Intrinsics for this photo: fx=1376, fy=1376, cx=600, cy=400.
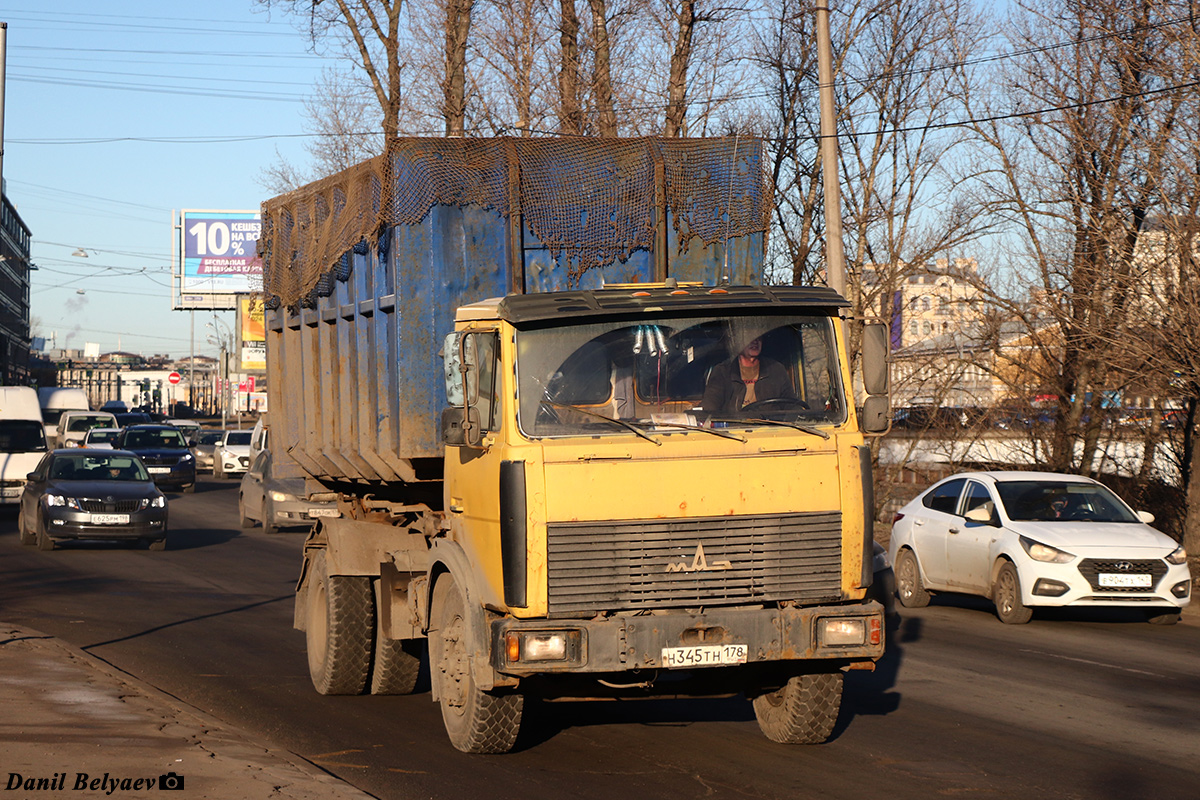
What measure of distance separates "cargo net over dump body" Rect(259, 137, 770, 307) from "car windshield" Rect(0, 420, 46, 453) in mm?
22480

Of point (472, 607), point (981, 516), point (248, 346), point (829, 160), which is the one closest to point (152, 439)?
point (248, 346)

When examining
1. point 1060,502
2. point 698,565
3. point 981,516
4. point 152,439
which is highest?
point 698,565

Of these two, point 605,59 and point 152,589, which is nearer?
point 152,589

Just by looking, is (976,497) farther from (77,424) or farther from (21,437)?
(77,424)

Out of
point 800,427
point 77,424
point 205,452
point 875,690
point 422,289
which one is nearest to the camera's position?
point 800,427

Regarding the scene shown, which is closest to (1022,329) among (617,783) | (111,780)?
(617,783)

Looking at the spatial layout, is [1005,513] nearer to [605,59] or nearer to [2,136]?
[605,59]

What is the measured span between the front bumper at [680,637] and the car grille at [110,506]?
1709 centimetres

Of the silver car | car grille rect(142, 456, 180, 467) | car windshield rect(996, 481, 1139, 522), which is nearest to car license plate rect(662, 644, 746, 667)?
car windshield rect(996, 481, 1139, 522)

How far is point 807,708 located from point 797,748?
1.08 feet

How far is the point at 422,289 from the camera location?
8.59m

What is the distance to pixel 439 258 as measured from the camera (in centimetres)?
863

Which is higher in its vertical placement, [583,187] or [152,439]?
[583,187]

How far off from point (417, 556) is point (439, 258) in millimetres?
1898
